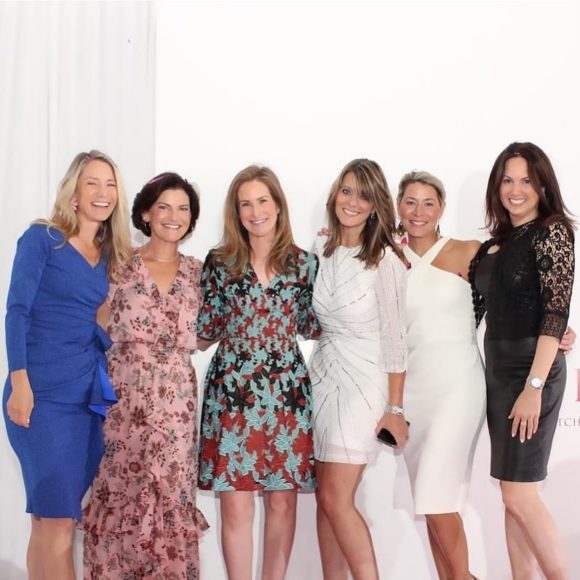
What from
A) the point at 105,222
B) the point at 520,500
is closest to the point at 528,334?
the point at 520,500

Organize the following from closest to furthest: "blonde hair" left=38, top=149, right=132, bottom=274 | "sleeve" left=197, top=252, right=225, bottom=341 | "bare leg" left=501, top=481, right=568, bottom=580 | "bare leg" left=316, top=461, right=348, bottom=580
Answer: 1. "bare leg" left=501, top=481, right=568, bottom=580
2. "blonde hair" left=38, top=149, right=132, bottom=274
3. "sleeve" left=197, top=252, right=225, bottom=341
4. "bare leg" left=316, top=461, right=348, bottom=580

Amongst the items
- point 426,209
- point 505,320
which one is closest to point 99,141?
point 426,209

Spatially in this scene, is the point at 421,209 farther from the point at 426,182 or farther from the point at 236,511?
the point at 236,511

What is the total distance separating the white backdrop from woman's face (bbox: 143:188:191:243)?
729 mm

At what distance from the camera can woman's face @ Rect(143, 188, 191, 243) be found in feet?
9.37

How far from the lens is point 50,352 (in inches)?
105

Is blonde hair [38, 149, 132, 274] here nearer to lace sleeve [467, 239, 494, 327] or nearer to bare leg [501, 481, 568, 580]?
lace sleeve [467, 239, 494, 327]

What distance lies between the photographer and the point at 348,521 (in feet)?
9.06

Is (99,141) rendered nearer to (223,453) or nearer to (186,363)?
(186,363)

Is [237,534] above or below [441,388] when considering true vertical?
below

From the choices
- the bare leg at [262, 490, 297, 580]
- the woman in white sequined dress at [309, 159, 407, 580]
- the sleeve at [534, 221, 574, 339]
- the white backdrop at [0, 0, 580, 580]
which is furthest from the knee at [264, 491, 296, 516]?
the sleeve at [534, 221, 574, 339]

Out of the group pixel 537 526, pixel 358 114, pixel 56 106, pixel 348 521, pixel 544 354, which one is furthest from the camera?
pixel 358 114

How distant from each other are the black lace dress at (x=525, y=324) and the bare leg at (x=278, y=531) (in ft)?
2.60

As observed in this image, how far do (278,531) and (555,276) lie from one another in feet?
4.65
